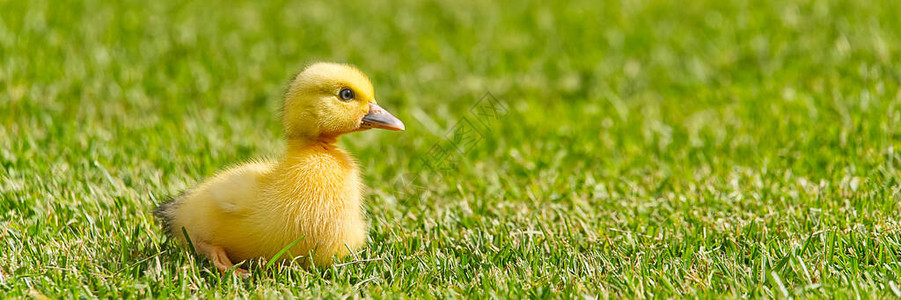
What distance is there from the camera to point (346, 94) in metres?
3.88

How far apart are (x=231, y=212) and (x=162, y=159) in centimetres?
184

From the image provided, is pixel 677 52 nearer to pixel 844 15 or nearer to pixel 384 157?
pixel 844 15

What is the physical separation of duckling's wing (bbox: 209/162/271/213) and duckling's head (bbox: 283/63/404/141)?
0.22m

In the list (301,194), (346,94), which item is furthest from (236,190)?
(346,94)

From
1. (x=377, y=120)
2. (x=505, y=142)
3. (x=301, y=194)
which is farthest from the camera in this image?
(x=505, y=142)

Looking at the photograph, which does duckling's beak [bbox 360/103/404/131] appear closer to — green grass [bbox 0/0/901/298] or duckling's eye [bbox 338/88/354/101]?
duckling's eye [bbox 338/88/354/101]

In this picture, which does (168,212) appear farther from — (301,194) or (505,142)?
(505,142)

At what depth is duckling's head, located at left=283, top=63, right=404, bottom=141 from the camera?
12.6ft

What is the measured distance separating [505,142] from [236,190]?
2707mm

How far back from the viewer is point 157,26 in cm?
802

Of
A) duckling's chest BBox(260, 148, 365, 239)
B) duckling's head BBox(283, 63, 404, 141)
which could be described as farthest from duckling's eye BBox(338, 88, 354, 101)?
duckling's chest BBox(260, 148, 365, 239)

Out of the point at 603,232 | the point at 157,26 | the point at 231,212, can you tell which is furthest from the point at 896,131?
the point at 157,26

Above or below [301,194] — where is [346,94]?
above

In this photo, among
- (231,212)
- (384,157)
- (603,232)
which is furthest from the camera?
(384,157)
